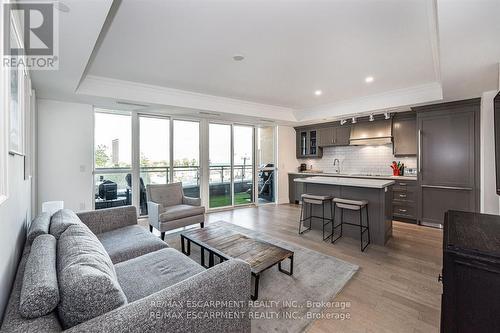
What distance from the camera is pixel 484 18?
1756 millimetres

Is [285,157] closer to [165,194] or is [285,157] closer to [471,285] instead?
[165,194]

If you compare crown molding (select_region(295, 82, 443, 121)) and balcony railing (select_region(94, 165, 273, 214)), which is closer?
crown molding (select_region(295, 82, 443, 121))

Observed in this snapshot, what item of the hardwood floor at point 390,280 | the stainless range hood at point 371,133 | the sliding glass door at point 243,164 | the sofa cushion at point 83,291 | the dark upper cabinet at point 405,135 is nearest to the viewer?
the sofa cushion at point 83,291

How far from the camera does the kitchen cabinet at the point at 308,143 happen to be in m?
6.63

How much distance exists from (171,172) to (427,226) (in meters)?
5.49

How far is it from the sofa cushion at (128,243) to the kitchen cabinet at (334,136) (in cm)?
511

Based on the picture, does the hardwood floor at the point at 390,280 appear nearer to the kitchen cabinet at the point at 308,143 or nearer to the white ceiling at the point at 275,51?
the white ceiling at the point at 275,51

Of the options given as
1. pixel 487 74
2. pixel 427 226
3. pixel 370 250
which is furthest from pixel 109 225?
pixel 427 226

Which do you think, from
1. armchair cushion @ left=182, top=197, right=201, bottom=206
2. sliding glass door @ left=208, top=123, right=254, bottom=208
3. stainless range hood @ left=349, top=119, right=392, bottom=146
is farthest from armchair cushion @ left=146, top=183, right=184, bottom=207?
stainless range hood @ left=349, top=119, right=392, bottom=146

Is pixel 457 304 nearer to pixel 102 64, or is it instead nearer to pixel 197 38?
pixel 197 38

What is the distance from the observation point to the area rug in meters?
1.87

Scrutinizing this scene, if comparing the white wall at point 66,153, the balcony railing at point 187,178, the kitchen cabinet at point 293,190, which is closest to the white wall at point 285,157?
A: the kitchen cabinet at point 293,190

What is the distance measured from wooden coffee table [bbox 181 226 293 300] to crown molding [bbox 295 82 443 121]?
370 centimetres

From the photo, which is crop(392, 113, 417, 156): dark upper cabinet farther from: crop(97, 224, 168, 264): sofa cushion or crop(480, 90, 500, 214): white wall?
crop(97, 224, 168, 264): sofa cushion
